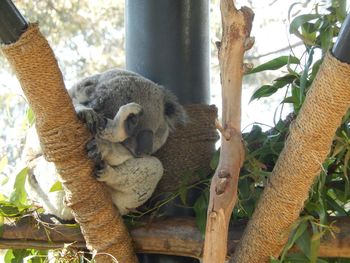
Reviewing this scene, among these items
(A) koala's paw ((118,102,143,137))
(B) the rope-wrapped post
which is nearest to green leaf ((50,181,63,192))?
(B) the rope-wrapped post

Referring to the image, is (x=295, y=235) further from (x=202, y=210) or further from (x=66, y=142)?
(x=66, y=142)

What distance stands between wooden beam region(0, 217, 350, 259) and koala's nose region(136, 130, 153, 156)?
23 centimetres

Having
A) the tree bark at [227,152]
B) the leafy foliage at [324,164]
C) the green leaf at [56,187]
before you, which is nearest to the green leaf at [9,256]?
the green leaf at [56,187]

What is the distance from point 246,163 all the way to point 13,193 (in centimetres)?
81

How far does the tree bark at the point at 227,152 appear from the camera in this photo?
1.32 meters

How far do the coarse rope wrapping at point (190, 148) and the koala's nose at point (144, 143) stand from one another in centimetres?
15

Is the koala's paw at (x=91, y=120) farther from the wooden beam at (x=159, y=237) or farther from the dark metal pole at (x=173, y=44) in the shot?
the dark metal pole at (x=173, y=44)

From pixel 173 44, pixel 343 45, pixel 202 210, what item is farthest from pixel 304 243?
pixel 173 44

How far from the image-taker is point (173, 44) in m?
2.08

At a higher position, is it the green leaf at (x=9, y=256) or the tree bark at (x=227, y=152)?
the tree bark at (x=227, y=152)

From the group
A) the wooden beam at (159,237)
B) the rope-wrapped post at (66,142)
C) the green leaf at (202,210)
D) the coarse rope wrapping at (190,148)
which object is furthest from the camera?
the coarse rope wrapping at (190,148)

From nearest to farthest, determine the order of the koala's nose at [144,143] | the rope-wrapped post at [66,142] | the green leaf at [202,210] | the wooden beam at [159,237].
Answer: the rope-wrapped post at [66,142] → the wooden beam at [159,237] → the green leaf at [202,210] → the koala's nose at [144,143]

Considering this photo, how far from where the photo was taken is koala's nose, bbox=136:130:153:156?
6.19 feet

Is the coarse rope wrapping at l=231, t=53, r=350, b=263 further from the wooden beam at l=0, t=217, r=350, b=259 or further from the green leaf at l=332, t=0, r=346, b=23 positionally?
the green leaf at l=332, t=0, r=346, b=23
